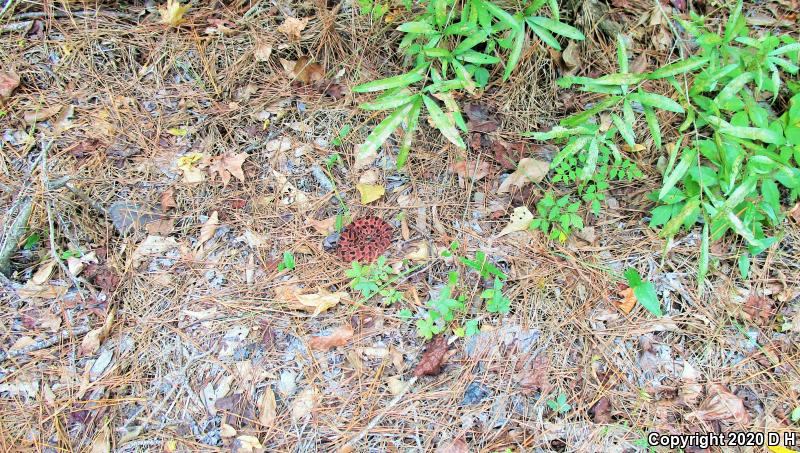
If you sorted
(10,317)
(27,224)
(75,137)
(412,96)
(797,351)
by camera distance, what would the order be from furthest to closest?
(75,137)
(27,224)
(10,317)
(797,351)
(412,96)

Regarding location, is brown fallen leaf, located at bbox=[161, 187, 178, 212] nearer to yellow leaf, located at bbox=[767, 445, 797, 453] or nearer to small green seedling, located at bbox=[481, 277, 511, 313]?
small green seedling, located at bbox=[481, 277, 511, 313]

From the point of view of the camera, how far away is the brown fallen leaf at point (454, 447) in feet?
4.95

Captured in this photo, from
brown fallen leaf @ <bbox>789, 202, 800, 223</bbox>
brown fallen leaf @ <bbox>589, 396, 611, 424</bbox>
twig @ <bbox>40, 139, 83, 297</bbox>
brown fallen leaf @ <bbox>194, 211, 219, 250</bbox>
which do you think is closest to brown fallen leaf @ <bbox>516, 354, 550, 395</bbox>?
brown fallen leaf @ <bbox>589, 396, 611, 424</bbox>

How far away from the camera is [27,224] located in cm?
187

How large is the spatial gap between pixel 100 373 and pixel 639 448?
1756 millimetres

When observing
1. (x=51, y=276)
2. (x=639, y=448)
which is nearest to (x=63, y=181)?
(x=51, y=276)

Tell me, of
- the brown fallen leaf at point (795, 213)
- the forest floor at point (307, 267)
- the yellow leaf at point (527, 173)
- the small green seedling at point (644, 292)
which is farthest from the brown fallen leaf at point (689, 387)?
the yellow leaf at point (527, 173)

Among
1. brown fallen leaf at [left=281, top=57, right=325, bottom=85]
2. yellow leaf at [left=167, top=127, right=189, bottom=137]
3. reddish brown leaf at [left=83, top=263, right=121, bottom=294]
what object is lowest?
reddish brown leaf at [left=83, top=263, right=121, bottom=294]

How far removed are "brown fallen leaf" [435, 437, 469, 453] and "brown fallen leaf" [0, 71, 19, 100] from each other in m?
2.30

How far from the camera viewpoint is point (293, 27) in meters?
2.17

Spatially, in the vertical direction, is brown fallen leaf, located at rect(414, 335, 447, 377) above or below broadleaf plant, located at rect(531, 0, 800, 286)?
below

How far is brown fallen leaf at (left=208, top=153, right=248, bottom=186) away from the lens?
200 centimetres

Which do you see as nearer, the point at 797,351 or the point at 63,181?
the point at 797,351

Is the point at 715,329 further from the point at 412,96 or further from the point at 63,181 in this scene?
the point at 63,181
